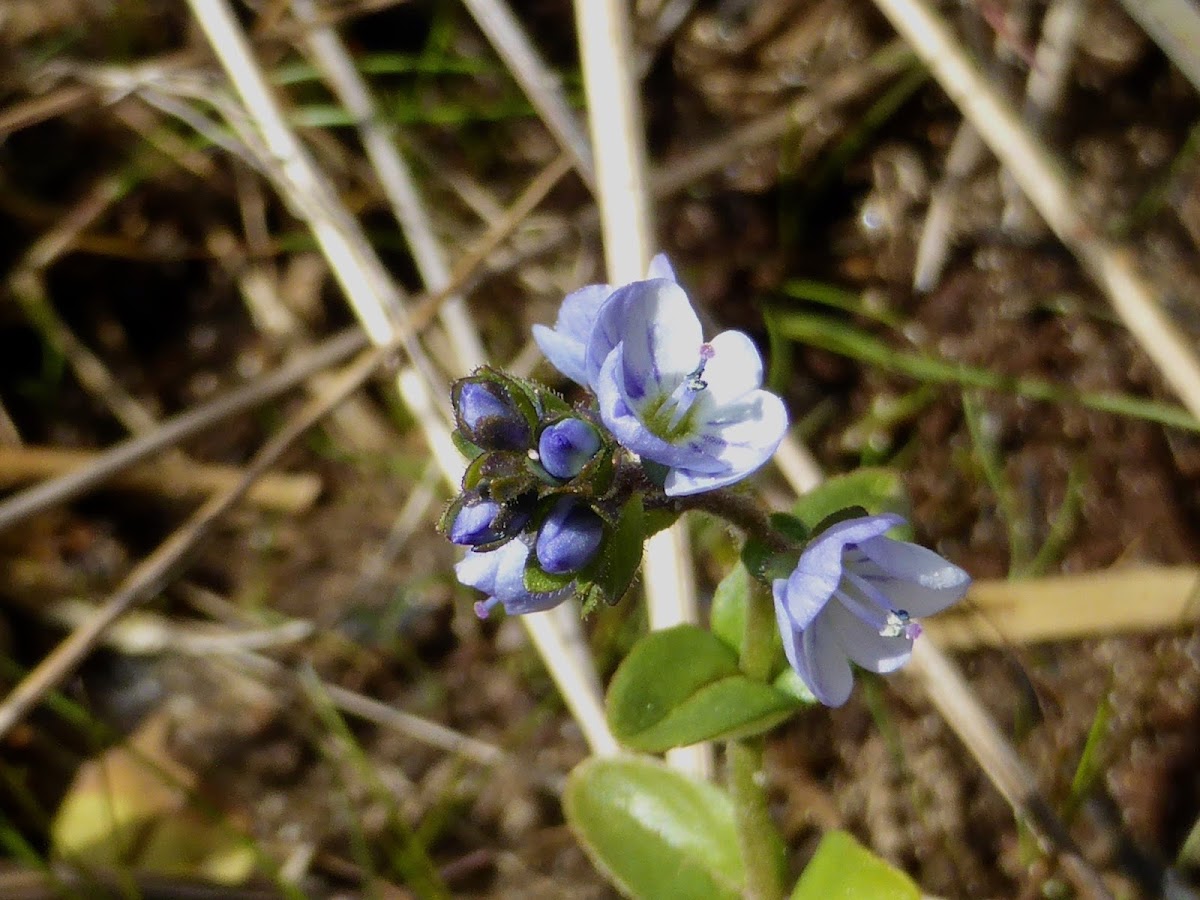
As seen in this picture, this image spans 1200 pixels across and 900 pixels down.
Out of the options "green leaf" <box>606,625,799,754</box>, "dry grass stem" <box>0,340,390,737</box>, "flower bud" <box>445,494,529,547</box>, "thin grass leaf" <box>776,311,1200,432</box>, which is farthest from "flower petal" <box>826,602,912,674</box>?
"dry grass stem" <box>0,340,390,737</box>

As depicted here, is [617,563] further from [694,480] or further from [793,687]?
[793,687]

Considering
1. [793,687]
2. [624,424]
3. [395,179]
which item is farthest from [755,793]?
[395,179]

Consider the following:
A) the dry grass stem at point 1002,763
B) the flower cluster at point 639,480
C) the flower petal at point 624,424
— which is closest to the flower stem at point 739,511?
the flower cluster at point 639,480

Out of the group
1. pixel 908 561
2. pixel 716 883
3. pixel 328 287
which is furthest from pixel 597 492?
pixel 328 287

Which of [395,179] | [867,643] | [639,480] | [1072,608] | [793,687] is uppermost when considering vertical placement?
[395,179]

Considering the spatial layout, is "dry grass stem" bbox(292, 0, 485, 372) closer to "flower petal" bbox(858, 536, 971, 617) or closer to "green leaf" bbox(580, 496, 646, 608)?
"green leaf" bbox(580, 496, 646, 608)

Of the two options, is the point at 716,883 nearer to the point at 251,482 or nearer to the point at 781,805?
the point at 781,805
